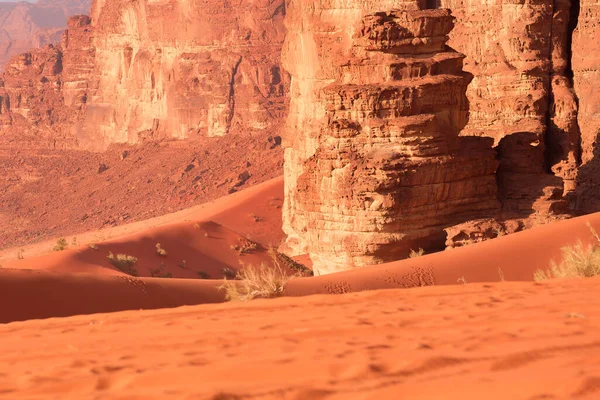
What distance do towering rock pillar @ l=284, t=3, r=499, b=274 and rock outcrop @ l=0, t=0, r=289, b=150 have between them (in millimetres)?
32351

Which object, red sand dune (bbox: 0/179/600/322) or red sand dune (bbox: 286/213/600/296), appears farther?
red sand dune (bbox: 286/213/600/296)

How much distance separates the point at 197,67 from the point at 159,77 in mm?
3608

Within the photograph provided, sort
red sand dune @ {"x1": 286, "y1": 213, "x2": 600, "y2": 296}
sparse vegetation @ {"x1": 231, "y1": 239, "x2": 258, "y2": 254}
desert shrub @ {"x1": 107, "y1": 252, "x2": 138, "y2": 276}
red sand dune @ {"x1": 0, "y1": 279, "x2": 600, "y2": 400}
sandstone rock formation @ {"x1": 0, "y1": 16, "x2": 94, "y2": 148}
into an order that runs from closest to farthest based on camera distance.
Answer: red sand dune @ {"x1": 0, "y1": 279, "x2": 600, "y2": 400} < red sand dune @ {"x1": 286, "y1": 213, "x2": 600, "y2": 296} < desert shrub @ {"x1": 107, "y1": 252, "x2": 138, "y2": 276} < sparse vegetation @ {"x1": 231, "y1": 239, "x2": 258, "y2": 254} < sandstone rock formation @ {"x1": 0, "y1": 16, "x2": 94, "y2": 148}

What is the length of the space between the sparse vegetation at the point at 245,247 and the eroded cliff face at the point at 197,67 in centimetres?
1962

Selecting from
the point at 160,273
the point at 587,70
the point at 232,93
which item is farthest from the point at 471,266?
the point at 232,93

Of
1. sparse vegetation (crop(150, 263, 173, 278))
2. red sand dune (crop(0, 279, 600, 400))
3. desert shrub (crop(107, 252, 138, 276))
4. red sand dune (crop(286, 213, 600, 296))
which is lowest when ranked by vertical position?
sparse vegetation (crop(150, 263, 173, 278))

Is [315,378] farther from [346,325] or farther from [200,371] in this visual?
[346,325]

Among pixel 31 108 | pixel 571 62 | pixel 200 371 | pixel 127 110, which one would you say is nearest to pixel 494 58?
pixel 571 62

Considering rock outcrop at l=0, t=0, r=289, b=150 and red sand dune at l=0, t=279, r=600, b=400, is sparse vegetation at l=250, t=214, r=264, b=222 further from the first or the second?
red sand dune at l=0, t=279, r=600, b=400

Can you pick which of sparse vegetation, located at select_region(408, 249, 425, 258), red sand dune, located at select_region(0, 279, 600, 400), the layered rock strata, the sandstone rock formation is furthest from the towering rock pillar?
the sandstone rock formation

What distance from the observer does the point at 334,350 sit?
611 centimetres

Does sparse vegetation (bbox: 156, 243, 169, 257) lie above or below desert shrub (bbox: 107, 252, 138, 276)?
below

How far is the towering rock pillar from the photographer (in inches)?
582

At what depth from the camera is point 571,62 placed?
21.8m
